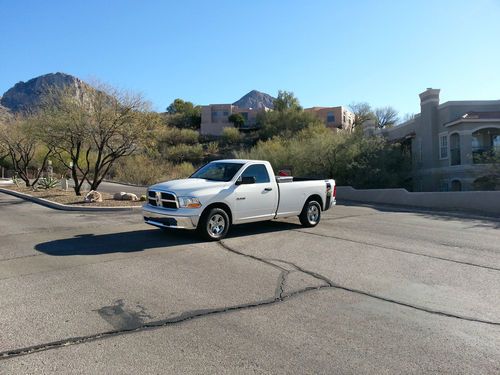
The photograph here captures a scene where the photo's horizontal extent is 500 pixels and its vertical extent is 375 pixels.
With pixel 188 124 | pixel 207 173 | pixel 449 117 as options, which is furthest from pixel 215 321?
pixel 188 124

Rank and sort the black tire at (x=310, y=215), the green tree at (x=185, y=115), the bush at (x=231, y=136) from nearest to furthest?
the black tire at (x=310, y=215)
the bush at (x=231, y=136)
the green tree at (x=185, y=115)

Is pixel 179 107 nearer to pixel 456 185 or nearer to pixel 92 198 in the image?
pixel 456 185

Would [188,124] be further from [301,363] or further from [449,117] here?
[301,363]

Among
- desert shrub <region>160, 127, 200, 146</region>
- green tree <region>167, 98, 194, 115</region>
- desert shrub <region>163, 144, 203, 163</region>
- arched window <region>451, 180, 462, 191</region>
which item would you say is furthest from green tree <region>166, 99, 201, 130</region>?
arched window <region>451, 180, 462, 191</region>

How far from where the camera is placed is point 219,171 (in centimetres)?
1143

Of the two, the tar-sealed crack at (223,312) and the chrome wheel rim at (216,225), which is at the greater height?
the chrome wheel rim at (216,225)

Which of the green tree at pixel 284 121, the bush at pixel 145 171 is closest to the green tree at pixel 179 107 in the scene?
the green tree at pixel 284 121

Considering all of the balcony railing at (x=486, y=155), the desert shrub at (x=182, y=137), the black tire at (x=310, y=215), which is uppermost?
the desert shrub at (x=182, y=137)

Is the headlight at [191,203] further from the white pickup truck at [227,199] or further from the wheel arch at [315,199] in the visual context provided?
the wheel arch at [315,199]

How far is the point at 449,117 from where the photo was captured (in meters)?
28.6

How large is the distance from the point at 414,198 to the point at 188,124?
93311mm

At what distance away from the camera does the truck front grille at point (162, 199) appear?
9984 mm

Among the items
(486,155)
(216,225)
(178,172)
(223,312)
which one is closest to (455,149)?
(486,155)

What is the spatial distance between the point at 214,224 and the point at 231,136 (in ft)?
274
